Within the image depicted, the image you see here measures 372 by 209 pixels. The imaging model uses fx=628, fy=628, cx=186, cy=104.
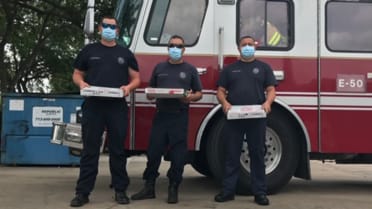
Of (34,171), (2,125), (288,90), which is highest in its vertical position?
(288,90)

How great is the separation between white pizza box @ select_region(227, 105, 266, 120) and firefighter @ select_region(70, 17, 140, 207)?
1153 mm

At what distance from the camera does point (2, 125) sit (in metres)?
13.0

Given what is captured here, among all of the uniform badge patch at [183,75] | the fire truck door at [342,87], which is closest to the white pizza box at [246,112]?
the uniform badge patch at [183,75]

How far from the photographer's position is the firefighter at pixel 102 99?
708 centimetres

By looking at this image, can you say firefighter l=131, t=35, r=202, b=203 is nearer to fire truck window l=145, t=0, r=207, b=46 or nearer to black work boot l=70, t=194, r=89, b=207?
fire truck window l=145, t=0, r=207, b=46

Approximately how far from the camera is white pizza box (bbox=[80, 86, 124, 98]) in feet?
22.5

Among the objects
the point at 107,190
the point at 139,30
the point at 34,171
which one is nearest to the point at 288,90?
the point at 139,30

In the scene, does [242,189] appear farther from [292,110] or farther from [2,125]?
[2,125]

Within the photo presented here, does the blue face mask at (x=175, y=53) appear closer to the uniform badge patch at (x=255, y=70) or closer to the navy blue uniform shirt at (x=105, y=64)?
the navy blue uniform shirt at (x=105, y=64)

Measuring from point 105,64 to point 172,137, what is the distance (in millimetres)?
1167

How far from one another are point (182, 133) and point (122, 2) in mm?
2267

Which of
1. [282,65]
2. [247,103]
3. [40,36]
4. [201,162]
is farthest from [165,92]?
[40,36]

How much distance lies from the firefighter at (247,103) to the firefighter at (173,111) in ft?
1.27

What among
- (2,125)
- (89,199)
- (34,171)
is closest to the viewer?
(89,199)
